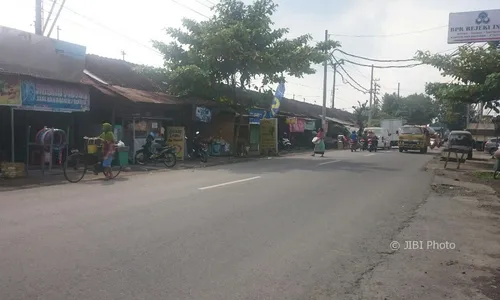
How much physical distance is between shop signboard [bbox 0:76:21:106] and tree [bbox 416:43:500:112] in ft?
54.6

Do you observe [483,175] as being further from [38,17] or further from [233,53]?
[38,17]

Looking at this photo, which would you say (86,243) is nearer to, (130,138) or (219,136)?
(130,138)

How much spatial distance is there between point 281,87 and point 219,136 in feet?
18.4

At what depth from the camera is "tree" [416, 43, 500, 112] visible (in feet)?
61.8

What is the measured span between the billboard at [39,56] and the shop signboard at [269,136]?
43.0 ft

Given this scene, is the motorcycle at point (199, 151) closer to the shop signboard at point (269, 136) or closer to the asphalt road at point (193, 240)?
the shop signboard at point (269, 136)

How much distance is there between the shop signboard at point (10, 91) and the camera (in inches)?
508

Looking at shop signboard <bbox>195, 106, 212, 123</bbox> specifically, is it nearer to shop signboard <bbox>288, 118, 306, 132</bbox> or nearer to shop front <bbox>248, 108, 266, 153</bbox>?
shop front <bbox>248, 108, 266, 153</bbox>

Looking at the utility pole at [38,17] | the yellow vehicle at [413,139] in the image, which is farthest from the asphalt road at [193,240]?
the yellow vehicle at [413,139]

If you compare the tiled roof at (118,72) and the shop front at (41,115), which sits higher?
the tiled roof at (118,72)

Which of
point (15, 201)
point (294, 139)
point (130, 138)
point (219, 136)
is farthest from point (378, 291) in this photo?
point (294, 139)

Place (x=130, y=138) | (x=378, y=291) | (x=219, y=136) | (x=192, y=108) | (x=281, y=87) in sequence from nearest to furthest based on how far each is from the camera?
→ (x=378, y=291)
(x=130, y=138)
(x=192, y=108)
(x=219, y=136)
(x=281, y=87)

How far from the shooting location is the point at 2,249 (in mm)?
5398

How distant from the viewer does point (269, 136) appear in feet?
90.5
